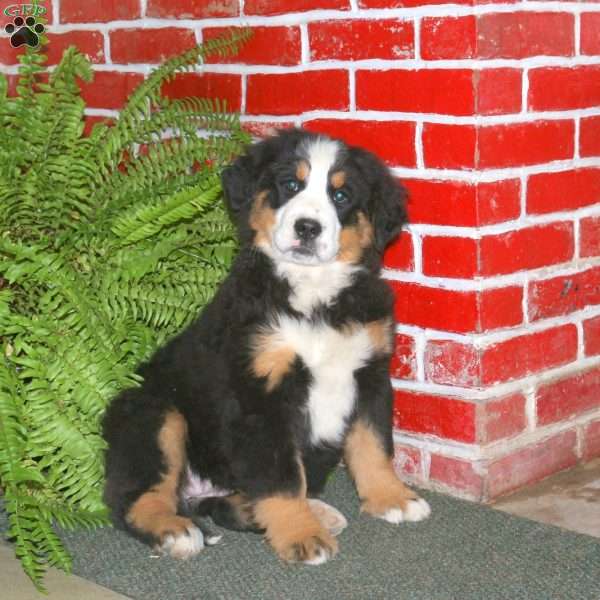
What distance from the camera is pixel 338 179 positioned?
295 cm

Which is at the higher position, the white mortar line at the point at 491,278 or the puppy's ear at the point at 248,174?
the puppy's ear at the point at 248,174

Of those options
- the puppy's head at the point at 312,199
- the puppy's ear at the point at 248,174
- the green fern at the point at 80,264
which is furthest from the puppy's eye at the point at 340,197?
the green fern at the point at 80,264

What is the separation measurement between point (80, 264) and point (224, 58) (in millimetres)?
963

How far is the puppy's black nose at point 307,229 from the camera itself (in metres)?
2.86

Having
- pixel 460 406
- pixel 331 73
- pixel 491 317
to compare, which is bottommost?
pixel 460 406

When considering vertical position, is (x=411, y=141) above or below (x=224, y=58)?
below

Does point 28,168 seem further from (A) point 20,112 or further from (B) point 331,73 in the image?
(B) point 331,73

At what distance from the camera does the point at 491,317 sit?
3.26 m

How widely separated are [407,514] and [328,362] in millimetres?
517

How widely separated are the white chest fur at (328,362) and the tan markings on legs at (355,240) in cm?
21

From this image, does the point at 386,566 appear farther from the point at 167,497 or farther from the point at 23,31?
the point at 23,31

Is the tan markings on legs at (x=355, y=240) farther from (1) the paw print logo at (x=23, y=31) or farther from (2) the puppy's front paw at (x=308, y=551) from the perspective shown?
(1) the paw print logo at (x=23, y=31)

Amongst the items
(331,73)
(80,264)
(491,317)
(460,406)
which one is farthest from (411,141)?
(80,264)

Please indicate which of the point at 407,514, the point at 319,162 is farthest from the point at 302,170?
the point at 407,514
